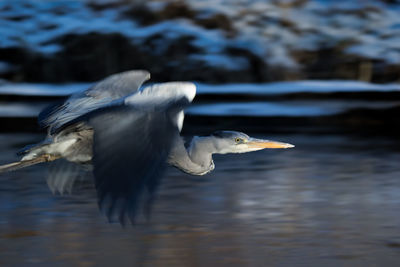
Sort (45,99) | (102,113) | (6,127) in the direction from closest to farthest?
1. (102,113)
2. (6,127)
3. (45,99)

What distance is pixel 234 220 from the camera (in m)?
4.76

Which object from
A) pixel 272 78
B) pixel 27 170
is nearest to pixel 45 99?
pixel 272 78

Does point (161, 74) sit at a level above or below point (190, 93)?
below

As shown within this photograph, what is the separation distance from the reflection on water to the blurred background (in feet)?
0.05

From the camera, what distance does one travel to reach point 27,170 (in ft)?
21.5

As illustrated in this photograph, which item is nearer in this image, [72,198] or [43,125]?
[43,125]

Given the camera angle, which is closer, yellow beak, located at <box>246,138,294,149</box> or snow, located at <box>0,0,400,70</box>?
yellow beak, located at <box>246,138,294,149</box>

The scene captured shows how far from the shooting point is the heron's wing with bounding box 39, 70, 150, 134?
4514mm

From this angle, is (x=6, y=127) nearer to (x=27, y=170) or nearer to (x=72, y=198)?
(x=27, y=170)

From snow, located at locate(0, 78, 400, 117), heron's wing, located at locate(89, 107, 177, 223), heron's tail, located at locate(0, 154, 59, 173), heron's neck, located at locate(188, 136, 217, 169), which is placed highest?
heron's wing, located at locate(89, 107, 177, 223)

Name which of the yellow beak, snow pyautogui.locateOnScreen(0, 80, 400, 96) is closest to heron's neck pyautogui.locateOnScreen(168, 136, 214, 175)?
the yellow beak

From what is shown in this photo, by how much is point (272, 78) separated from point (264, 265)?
796 centimetres

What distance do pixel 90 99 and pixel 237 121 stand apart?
464 centimetres

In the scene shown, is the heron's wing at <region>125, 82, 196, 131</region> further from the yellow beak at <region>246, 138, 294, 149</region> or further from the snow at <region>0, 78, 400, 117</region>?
the snow at <region>0, 78, 400, 117</region>
